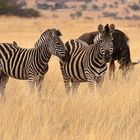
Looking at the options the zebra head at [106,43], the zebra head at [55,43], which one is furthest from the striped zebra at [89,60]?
the zebra head at [55,43]

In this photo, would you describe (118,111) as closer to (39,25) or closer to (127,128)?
(127,128)

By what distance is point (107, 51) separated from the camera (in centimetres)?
863

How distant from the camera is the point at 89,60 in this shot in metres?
9.05

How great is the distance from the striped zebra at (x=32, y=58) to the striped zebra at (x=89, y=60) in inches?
10.3

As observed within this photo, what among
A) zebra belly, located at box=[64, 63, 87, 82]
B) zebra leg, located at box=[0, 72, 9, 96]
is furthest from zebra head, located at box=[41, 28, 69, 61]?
zebra leg, located at box=[0, 72, 9, 96]

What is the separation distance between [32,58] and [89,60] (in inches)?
43.4

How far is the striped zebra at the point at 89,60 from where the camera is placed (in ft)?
28.5

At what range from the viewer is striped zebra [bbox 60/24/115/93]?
341 inches

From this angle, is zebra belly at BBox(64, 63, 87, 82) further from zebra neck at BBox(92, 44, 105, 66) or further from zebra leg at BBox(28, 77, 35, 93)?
zebra leg at BBox(28, 77, 35, 93)

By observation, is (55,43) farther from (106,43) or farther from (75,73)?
(106,43)

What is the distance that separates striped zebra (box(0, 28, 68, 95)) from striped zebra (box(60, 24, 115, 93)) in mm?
262

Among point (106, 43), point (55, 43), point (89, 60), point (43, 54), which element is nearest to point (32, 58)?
point (43, 54)

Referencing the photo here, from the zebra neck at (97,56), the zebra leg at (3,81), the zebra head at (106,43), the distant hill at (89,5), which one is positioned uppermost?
the distant hill at (89,5)

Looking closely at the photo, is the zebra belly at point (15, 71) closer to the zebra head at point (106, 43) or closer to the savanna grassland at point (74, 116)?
the savanna grassland at point (74, 116)
